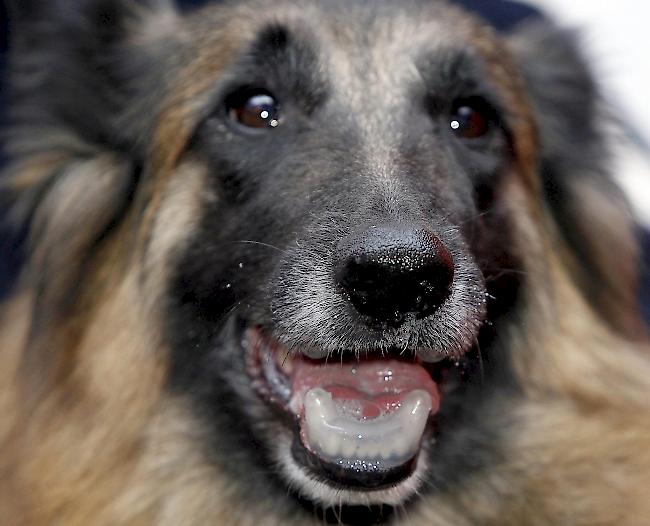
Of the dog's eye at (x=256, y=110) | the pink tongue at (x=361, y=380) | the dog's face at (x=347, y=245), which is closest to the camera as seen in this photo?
the dog's face at (x=347, y=245)

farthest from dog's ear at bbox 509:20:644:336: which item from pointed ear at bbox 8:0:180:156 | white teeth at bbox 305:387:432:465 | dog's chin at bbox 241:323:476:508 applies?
pointed ear at bbox 8:0:180:156

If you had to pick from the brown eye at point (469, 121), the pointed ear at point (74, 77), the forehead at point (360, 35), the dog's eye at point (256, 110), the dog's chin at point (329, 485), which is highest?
the forehead at point (360, 35)

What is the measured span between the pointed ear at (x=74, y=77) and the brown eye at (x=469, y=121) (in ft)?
2.48

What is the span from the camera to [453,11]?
2338mm

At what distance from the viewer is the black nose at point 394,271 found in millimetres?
1574

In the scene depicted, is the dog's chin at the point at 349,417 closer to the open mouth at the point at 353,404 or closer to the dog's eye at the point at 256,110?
the open mouth at the point at 353,404

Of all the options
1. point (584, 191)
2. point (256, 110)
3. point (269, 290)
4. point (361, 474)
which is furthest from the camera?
point (584, 191)

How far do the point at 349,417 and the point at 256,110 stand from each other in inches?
30.1

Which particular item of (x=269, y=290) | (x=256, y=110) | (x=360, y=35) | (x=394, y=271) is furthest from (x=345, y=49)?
(x=394, y=271)

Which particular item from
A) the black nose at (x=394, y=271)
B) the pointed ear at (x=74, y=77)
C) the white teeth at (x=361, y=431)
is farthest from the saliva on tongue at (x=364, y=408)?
the pointed ear at (x=74, y=77)

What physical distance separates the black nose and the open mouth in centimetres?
25

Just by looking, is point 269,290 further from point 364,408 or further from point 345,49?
point 345,49

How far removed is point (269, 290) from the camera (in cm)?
184

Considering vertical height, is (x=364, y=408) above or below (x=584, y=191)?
below
